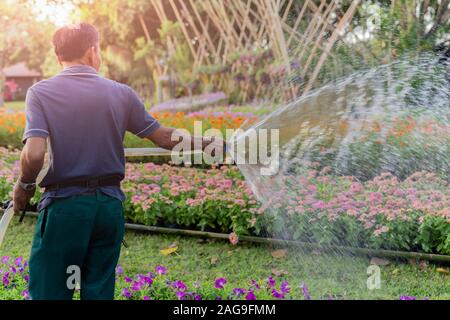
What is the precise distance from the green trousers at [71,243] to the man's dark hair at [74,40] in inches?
20.4

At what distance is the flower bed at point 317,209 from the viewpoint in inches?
145

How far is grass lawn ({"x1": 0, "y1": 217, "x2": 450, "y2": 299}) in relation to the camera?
3.31m

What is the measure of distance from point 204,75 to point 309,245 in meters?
7.53

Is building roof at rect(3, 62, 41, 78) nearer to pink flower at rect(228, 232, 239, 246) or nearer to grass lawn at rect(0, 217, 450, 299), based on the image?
grass lawn at rect(0, 217, 450, 299)

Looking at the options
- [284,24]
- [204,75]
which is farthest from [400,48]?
[204,75]

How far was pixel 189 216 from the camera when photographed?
14.3ft

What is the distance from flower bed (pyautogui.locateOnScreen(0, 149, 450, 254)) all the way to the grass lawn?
0.42 ft

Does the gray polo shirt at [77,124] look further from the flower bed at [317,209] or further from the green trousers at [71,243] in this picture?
the flower bed at [317,209]

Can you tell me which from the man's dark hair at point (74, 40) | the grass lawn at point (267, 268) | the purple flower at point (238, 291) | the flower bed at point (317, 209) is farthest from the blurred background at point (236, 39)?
the man's dark hair at point (74, 40)

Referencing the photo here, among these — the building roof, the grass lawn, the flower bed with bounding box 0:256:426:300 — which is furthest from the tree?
the building roof

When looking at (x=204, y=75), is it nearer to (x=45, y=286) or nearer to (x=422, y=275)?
(x=422, y=275)

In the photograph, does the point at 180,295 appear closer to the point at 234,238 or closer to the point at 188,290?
the point at 188,290

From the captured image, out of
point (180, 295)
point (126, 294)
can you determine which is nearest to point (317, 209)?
point (180, 295)
